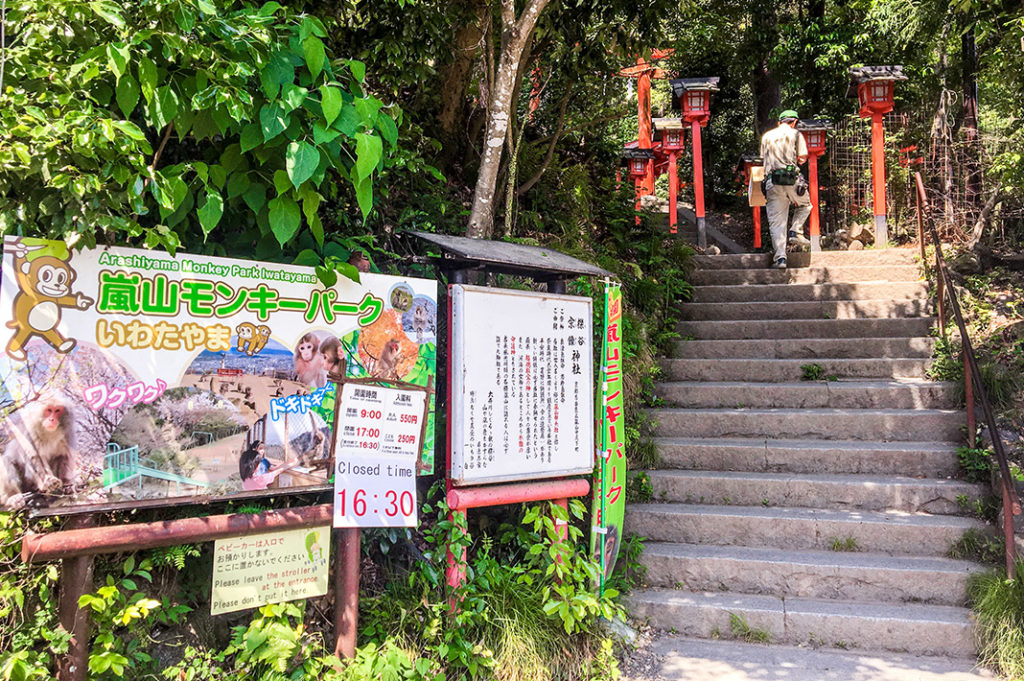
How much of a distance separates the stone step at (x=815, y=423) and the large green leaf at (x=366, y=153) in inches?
143

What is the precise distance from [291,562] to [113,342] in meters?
1.29

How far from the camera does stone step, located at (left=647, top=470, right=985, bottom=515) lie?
15.6 feet

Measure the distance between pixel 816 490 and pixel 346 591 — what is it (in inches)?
133

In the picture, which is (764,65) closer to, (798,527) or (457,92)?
(457,92)

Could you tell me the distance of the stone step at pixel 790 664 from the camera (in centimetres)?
365

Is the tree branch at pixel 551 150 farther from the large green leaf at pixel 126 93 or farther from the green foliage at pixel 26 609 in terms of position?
the green foliage at pixel 26 609

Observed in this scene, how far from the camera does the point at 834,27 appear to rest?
40.4ft

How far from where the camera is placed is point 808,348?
6.55 m

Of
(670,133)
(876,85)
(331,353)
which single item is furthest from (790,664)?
(670,133)

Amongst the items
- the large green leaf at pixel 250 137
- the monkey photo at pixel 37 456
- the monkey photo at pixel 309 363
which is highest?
the large green leaf at pixel 250 137

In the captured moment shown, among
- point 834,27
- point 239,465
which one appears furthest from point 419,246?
point 834,27

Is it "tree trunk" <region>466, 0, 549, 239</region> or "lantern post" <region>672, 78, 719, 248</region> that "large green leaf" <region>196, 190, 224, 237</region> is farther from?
"lantern post" <region>672, 78, 719, 248</region>

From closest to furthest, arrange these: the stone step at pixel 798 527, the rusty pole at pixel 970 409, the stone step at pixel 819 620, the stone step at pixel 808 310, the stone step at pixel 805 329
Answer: the stone step at pixel 819 620 < the stone step at pixel 798 527 < the rusty pole at pixel 970 409 < the stone step at pixel 805 329 < the stone step at pixel 808 310

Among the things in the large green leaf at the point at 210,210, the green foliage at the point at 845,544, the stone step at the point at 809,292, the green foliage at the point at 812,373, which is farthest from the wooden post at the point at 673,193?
the large green leaf at the point at 210,210
